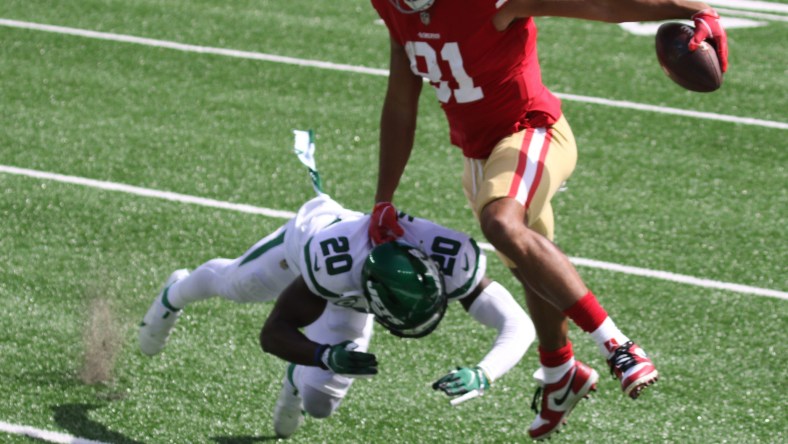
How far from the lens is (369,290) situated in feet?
13.4

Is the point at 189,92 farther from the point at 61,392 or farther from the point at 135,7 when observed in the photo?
the point at 61,392

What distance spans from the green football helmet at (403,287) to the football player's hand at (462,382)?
266mm

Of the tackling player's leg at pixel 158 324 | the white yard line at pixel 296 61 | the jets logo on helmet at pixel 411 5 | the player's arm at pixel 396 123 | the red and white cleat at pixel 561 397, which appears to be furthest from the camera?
the white yard line at pixel 296 61

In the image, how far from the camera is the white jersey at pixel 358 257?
420 cm

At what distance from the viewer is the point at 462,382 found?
150 inches

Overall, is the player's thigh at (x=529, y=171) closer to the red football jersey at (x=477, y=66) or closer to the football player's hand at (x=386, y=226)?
the red football jersey at (x=477, y=66)

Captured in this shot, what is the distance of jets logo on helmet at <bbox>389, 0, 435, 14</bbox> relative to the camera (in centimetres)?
434

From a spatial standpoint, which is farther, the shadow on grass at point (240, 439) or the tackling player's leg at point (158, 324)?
the tackling player's leg at point (158, 324)

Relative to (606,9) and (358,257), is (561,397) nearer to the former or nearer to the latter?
(358,257)

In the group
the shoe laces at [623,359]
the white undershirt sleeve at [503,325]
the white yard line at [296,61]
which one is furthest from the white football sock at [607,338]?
the white yard line at [296,61]

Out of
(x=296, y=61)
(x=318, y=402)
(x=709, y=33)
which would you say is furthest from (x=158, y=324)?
(x=296, y=61)

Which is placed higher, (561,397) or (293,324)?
(293,324)

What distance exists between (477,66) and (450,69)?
0.10 meters

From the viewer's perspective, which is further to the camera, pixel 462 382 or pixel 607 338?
pixel 607 338
